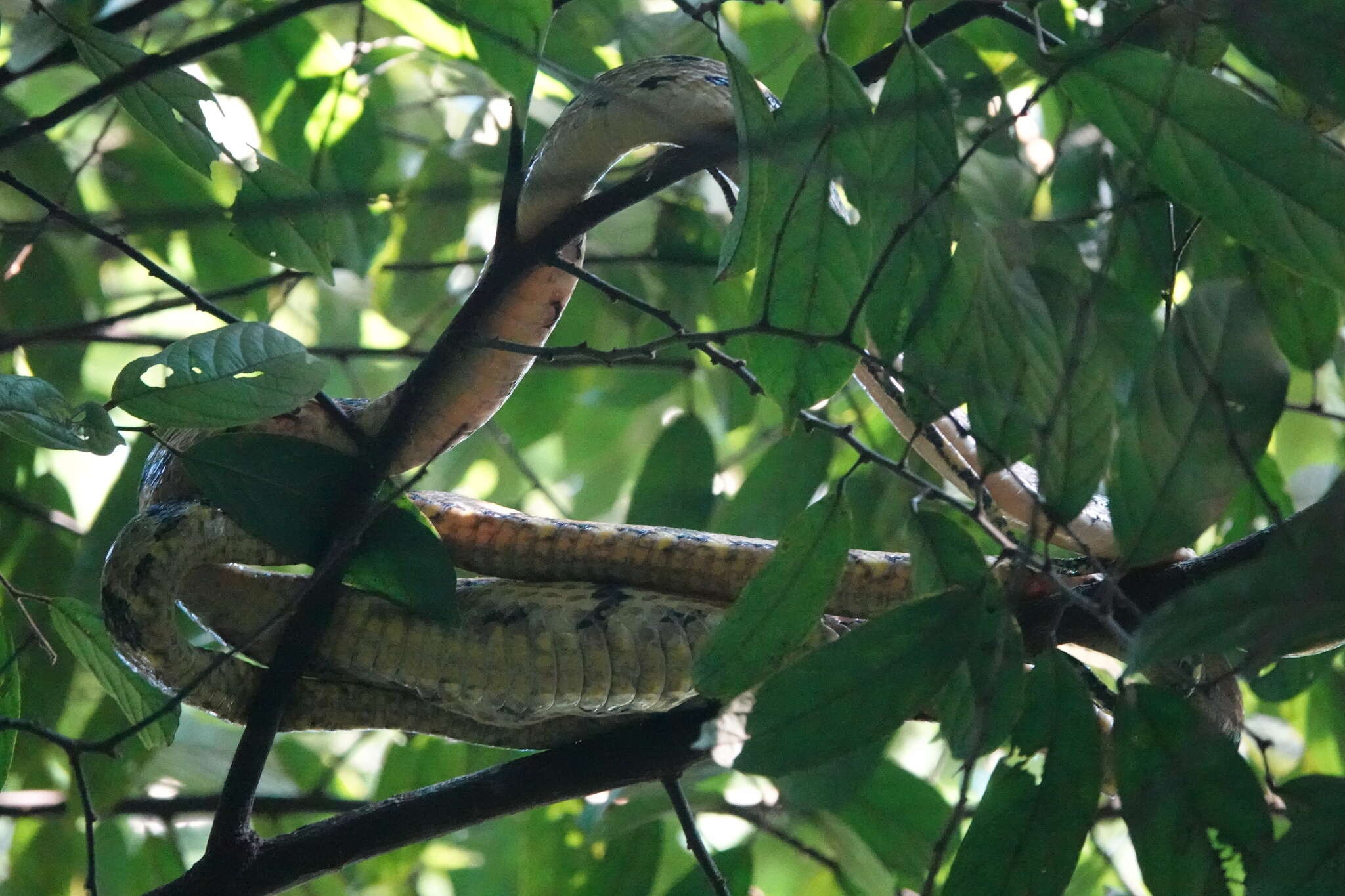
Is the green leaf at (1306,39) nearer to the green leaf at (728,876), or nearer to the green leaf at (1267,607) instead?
the green leaf at (1267,607)

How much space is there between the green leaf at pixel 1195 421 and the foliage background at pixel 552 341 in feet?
1.28

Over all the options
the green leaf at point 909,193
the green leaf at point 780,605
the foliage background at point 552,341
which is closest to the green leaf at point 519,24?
the foliage background at point 552,341

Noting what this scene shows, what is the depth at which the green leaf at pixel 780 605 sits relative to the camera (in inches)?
35.9

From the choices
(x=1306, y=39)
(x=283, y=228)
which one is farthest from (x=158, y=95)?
(x=1306, y=39)

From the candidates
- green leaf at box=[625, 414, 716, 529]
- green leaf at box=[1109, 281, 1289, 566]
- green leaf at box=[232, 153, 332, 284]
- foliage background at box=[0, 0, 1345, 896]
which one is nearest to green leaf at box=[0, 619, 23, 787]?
foliage background at box=[0, 0, 1345, 896]

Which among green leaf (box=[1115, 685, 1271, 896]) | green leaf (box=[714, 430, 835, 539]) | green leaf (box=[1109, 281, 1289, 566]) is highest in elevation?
green leaf (box=[714, 430, 835, 539])

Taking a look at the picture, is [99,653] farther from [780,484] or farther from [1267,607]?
[1267,607]

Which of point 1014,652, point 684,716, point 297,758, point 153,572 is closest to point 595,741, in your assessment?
point 684,716

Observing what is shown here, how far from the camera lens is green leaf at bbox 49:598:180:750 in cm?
125

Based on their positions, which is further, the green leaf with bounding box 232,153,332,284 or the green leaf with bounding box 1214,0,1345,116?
the green leaf with bounding box 232,153,332,284

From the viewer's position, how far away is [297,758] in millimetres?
2359

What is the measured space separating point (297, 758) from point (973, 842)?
1869mm

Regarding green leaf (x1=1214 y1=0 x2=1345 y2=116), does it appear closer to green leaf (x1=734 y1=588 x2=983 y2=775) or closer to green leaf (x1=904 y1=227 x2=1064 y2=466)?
green leaf (x1=904 y1=227 x2=1064 y2=466)

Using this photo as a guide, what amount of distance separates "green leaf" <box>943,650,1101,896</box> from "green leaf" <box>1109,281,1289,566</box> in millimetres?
110
